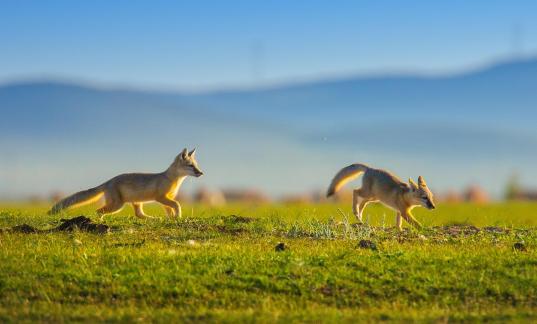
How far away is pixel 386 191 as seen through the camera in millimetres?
21875

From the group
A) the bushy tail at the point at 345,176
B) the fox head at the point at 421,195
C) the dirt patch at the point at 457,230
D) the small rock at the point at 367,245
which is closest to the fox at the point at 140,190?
the bushy tail at the point at 345,176

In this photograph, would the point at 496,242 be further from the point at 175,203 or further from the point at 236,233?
the point at 175,203

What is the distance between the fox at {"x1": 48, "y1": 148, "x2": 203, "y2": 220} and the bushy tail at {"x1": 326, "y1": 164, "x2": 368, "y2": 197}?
293cm

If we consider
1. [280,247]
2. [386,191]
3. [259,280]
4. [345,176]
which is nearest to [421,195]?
[386,191]

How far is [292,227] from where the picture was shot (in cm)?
1878

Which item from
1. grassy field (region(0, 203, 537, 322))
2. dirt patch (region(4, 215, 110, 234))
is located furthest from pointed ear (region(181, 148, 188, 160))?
grassy field (region(0, 203, 537, 322))

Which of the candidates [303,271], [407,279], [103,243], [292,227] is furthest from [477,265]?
[103,243]

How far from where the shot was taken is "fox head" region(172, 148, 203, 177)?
22.4 metres

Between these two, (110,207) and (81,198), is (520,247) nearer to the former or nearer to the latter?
(110,207)

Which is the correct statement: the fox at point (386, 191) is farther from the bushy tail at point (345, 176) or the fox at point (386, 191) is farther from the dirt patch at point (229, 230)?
the dirt patch at point (229, 230)

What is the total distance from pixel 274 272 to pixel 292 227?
457 centimetres

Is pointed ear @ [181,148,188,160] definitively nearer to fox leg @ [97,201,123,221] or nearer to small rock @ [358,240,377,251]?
fox leg @ [97,201,123,221]

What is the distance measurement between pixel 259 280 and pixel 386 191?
27.6 feet

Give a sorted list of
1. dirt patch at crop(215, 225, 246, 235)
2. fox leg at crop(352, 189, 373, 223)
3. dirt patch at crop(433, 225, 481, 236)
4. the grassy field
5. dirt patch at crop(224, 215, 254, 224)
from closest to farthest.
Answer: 1. the grassy field
2. dirt patch at crop(215, 225, 246, 235)
3. dirt patch at crop(433, 225, 481, 236)
4. dirt patch at crop(224, 215, 254, 224)
5. fox leg at crop(352, 189, 373, 223)
